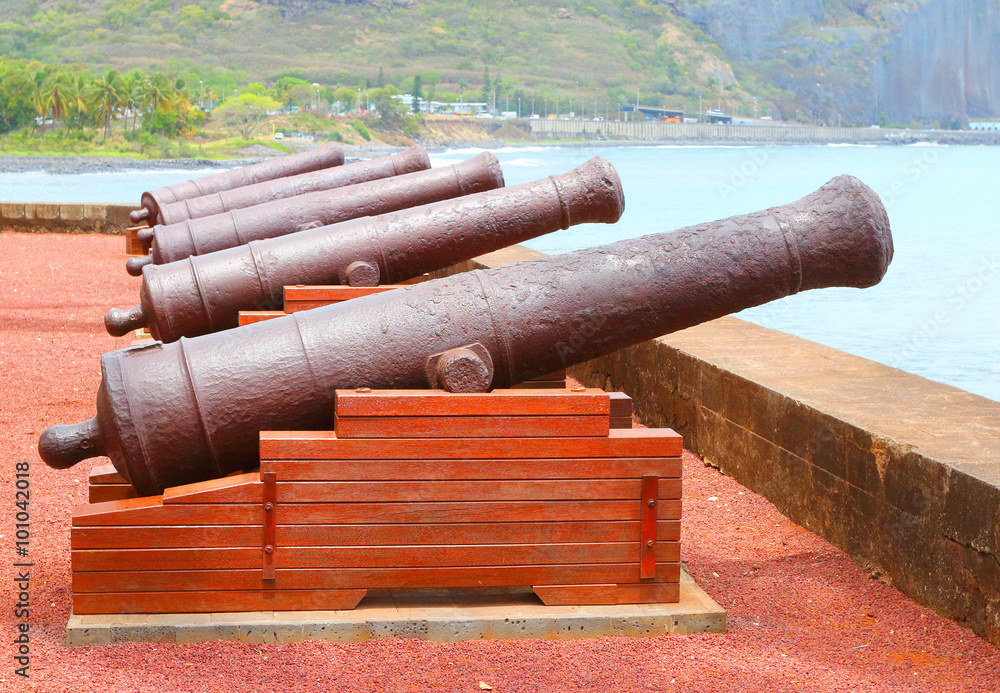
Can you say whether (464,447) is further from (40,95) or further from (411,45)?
(411,45)

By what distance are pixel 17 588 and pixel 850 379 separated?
10.9ft

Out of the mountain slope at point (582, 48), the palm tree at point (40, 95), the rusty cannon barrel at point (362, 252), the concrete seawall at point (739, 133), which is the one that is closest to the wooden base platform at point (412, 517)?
the rusty cannon barrel at point (362, 252)

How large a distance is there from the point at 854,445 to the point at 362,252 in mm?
2675

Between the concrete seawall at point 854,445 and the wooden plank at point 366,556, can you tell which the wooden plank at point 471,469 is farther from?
the concrete seawall at point 854,445

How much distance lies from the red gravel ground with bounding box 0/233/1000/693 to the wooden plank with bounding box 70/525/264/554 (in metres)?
0.27

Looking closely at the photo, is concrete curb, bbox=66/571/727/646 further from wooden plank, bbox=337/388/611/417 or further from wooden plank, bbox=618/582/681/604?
wooden plank, bbox=337/388/611/417

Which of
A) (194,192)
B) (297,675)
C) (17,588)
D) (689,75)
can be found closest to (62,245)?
(194,192)

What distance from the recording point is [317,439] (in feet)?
10.3

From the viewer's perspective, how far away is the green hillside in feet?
217

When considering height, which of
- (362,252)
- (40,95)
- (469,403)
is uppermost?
(40,95)

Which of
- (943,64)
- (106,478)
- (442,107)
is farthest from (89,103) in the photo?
(943,64)

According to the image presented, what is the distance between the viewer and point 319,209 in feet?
22.9

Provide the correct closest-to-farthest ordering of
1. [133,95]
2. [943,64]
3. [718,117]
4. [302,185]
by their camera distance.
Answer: [302,185]
[133,95]
[943,64]
[718,117]

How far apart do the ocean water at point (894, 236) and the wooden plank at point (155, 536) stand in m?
8.73
